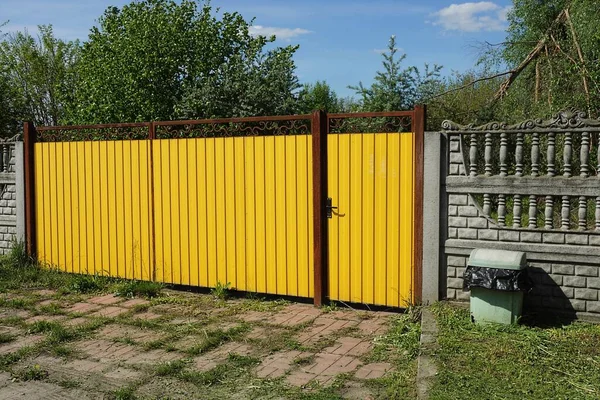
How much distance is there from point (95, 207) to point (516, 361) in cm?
600

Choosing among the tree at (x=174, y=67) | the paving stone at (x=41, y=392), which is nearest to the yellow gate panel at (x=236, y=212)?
the paving stone at (x=41, y=392)

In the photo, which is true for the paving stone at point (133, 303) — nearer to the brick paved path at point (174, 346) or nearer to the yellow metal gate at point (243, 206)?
the brick paved path at point (174, 346)

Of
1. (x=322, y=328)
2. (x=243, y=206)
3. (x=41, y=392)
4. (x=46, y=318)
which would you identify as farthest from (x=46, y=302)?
(x=322, y=328)

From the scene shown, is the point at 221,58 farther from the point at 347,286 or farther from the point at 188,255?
the point at 347,286

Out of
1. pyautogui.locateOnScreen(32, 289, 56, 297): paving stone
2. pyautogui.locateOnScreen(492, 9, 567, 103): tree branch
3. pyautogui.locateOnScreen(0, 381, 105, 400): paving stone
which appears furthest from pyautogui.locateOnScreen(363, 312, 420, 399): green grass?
pyautogui.locateOnScreen(492, 9, 567, 103): tree branch

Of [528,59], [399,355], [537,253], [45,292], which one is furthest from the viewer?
[528,59]

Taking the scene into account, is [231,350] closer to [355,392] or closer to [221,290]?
[355,392]

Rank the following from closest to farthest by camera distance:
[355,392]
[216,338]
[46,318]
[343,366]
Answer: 1. [355,392]
2. [343,366]
3. [216,338]
4. [46,318]

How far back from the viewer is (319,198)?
6688 millimetres

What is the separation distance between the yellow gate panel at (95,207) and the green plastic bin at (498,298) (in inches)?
171

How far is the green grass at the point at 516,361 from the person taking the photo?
410 centimetres

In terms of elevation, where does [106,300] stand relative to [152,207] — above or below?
below

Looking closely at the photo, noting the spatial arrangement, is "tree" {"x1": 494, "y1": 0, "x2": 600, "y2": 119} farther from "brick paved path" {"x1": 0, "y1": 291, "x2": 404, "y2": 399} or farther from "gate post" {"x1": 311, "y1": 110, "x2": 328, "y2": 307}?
"brick paved path" {"x1": 0, "y1": 291, "x2": 404, "y2": 399}

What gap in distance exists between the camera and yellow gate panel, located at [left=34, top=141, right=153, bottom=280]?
7996mm
